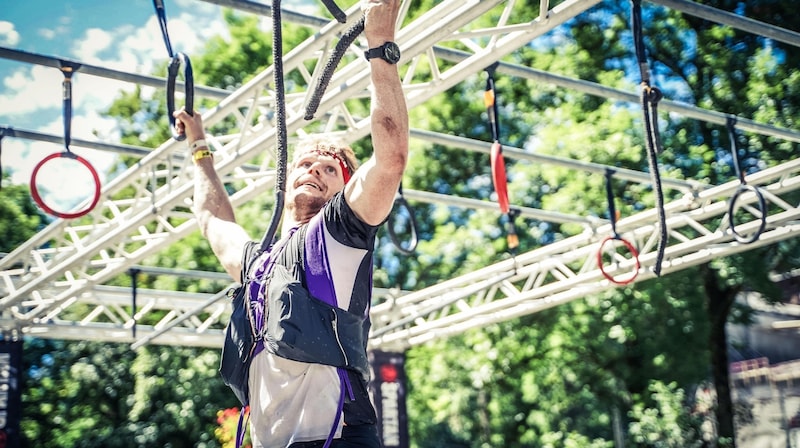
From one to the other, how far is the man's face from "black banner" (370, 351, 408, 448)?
6.98 m

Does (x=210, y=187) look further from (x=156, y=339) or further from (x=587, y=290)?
(x=156, y=339)

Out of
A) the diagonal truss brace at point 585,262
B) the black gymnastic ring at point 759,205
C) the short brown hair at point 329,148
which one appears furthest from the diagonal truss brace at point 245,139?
the diagonal truss brace at point 585,262

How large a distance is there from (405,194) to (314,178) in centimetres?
483

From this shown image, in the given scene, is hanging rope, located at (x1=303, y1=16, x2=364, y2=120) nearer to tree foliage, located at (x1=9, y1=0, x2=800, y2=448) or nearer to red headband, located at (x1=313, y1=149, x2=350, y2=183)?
red headband, located at (x1=313, y1=149, x2=350, y2=183)

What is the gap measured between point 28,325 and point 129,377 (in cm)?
691

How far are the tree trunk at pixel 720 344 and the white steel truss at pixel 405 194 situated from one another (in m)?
1.65

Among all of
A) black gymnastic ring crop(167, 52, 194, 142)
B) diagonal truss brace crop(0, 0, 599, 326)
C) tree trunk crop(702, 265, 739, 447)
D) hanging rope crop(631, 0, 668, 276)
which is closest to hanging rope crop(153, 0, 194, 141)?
black gymnastic ring crop(167, 52, 194, 142)

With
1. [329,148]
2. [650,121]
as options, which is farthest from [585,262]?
[329,148]

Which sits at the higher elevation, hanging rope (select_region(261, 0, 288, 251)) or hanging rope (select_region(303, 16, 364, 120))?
hanging rope (select_region(303, 16, 364, 120))

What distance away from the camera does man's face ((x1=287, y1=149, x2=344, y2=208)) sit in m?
1.80

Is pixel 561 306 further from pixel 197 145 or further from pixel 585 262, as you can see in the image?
pixel 197 145

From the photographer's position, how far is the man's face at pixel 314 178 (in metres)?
1.80

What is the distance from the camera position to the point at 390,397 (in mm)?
8734

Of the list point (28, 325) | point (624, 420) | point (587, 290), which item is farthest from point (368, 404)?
point (624, 420)
